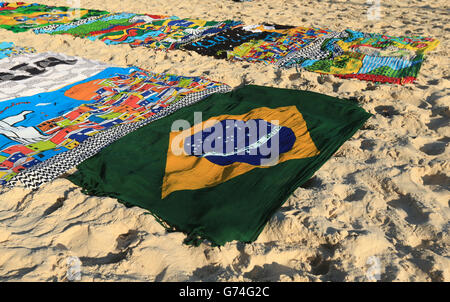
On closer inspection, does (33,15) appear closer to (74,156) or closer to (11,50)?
(11,50)

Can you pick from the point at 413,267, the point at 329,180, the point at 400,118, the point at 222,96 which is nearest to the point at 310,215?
the point at 329,180

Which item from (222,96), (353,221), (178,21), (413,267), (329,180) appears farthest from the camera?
(178,21)

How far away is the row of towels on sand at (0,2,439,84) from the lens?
354cm

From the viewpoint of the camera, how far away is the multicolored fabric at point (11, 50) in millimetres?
3952

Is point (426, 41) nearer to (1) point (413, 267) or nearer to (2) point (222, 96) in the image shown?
(2) point (222, 96)

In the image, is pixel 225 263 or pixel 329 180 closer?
pixel 225 263

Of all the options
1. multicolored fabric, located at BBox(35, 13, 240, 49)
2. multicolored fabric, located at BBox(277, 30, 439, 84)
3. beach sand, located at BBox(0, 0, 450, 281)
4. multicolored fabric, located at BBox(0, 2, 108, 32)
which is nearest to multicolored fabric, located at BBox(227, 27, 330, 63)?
multicolored fabric, located at BBox(277, 30, 439, 84)

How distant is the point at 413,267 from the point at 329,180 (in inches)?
26.5

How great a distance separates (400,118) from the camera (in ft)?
8.74

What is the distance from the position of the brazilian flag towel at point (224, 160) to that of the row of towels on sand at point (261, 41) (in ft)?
2.91

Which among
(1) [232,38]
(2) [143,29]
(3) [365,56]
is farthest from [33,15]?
(3) [365,56]

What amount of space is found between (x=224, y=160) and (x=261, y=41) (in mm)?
2497

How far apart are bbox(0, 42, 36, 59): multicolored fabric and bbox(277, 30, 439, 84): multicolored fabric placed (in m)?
2.94

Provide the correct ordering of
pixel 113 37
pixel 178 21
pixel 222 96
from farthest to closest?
pixel 178 21 → pixel 113 37 → pixel 222 96
